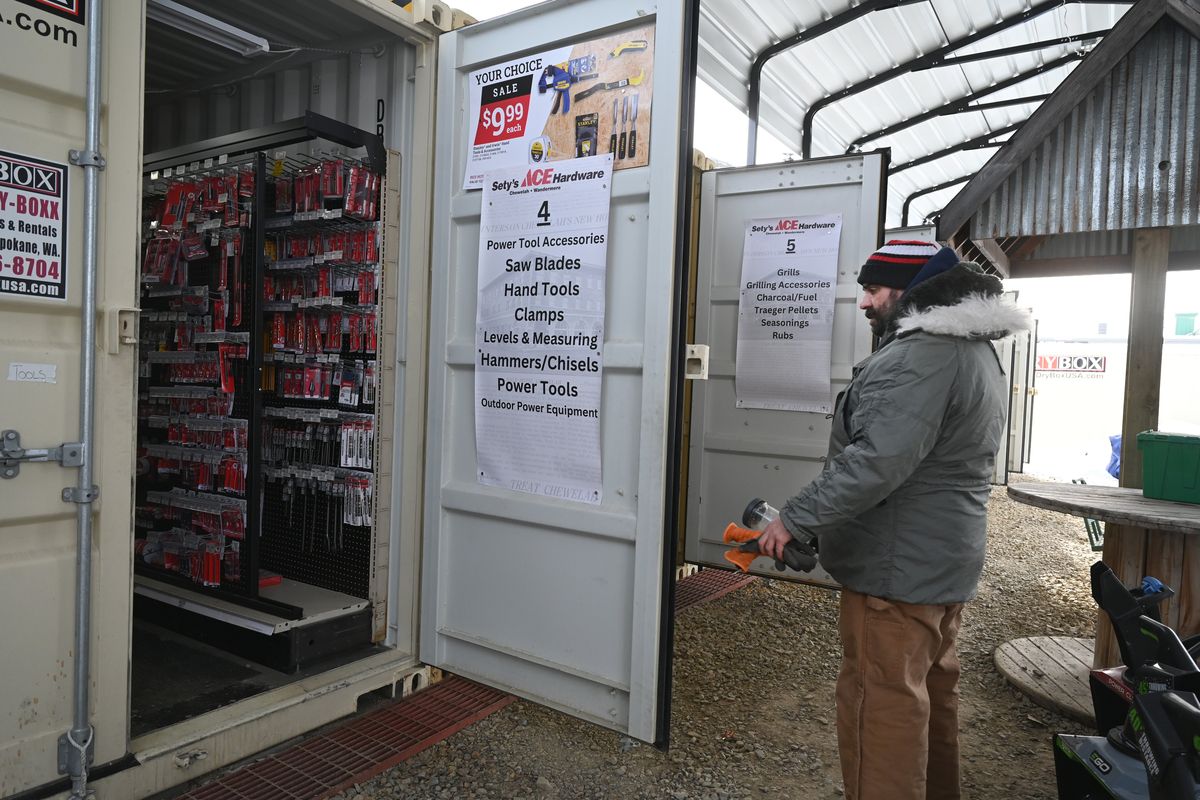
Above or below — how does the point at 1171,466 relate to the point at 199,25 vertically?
below

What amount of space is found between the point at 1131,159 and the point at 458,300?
4.08m

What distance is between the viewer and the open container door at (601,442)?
112 inches

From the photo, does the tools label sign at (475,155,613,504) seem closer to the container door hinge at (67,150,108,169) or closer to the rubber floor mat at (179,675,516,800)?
the rubber floor mat at (179,675,516,800)

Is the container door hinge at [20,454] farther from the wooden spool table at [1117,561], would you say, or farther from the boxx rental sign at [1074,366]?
the boxx rental sign at [1074,366]

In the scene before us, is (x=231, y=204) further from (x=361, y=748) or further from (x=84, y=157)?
(x=361, y=748)

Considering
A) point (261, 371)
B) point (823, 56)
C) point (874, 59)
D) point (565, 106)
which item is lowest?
point (261, 371)

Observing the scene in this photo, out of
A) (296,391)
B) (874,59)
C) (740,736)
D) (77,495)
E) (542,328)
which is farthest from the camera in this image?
(874,59)

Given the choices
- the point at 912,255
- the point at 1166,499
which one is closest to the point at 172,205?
the point at 912,255

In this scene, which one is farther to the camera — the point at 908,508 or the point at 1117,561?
the point at 1117,561

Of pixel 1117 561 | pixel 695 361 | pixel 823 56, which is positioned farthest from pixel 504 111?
pixel 823 56

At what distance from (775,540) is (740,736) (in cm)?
140

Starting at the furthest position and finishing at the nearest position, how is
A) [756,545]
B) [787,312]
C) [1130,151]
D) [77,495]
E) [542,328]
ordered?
[787,312] → [1130,151] → [542,328] → [756,545] → [77,495]

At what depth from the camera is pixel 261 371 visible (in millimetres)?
3684

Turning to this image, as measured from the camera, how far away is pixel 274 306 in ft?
12.6
